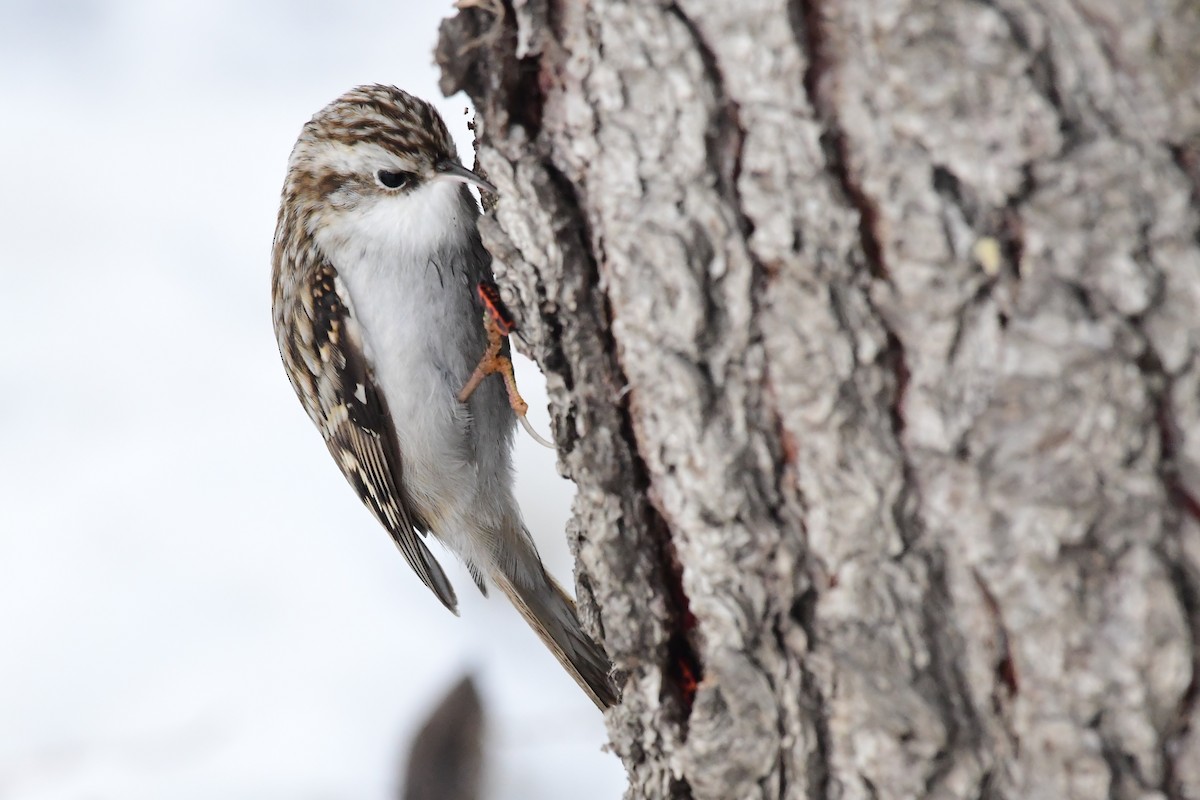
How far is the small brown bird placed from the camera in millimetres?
2418

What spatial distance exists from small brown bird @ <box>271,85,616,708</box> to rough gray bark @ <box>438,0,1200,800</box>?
97 cm

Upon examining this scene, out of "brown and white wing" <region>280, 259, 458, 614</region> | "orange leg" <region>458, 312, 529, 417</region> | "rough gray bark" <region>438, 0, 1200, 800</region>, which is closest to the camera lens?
"rough gray bark" <region>438, 0, 1200, 800</region>

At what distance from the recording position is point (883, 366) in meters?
1.16

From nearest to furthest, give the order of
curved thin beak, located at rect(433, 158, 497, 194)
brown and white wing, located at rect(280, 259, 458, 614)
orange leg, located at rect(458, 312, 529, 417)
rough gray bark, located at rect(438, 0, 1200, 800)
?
1. rough gray bark, located at rect(438, 0, 1200, 800)
2. curved thin beak, located at rect(433, 158, 497, 194)
3. orange leg, located at rect(458, 312, 529, 417)
4. brown and white wing, located at rect(280, 259, 458, 614)

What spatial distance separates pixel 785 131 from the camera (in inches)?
45.8

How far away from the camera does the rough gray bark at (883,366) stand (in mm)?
1061

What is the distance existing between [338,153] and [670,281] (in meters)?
1.54

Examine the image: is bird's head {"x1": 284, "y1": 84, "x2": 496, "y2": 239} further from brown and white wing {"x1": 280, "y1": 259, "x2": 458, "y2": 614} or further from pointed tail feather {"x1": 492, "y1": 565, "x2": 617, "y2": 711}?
pointed tail feather {"x1": 492, "y1": 565, "x2": 617, "y2": 711}

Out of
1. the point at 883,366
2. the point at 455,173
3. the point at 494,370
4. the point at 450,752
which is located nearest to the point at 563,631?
the point at 450,752

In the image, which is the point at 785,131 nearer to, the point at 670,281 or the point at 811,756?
the point at 670,281

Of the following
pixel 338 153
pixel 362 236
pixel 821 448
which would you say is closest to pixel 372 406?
pixel 362 236

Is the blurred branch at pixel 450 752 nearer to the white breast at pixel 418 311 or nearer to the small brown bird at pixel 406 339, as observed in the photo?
the small brown bird at pixel 406 339

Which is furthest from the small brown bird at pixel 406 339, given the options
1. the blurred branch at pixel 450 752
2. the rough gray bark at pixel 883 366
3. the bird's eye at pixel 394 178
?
the rough gray bark at pixel 883 366

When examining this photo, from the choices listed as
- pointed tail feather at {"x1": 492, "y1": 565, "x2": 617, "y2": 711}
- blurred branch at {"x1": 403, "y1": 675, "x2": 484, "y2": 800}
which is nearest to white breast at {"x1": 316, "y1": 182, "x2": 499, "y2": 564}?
pointed tail feather at {"x1": 492, "y1": 565, "x2": 617, "y2": 711}
